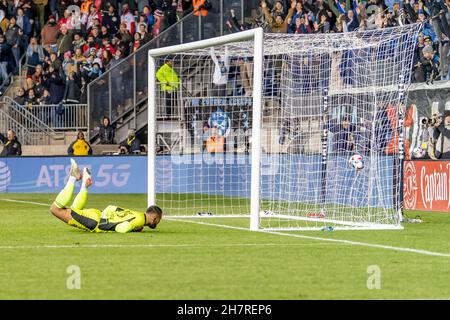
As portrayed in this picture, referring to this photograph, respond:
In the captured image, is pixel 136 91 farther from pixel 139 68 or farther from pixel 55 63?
pixel 55 63

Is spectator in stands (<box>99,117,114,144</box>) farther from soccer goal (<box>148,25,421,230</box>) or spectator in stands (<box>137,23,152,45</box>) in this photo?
soccer goal (<box>148,25,421,230</box>)

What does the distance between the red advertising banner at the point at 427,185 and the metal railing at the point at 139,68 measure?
9967 mm

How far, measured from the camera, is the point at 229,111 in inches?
1129

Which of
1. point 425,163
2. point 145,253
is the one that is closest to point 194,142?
point 425,163

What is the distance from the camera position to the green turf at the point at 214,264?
11.3 metres

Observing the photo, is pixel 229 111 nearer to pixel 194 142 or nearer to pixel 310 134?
pixel 194 142

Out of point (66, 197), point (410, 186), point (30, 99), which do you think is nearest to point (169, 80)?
point (410, 186)

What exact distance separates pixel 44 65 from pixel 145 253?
1113 inches

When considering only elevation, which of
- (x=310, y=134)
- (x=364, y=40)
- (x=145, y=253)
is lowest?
(x=145, y=253)

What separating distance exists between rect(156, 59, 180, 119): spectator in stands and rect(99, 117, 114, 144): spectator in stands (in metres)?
10.7

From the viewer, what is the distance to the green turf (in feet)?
37.0

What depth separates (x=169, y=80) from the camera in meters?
26.2

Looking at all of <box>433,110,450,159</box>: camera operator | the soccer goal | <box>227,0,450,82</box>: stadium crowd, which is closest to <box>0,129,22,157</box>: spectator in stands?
<box>227,0,450,82</box>: stadium crowd

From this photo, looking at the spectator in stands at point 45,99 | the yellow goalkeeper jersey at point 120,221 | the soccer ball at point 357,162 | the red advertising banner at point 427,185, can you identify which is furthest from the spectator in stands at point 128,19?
the yellow goalkeeper jersey at point 120,221
